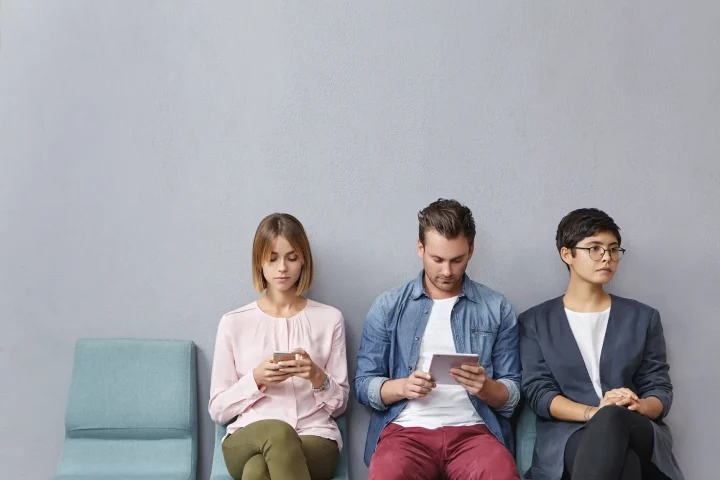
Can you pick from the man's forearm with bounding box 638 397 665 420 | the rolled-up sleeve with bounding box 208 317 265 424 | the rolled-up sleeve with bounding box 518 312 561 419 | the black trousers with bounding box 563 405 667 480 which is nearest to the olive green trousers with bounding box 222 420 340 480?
the rolled-up sleeve with bounding box 208 317 265 424

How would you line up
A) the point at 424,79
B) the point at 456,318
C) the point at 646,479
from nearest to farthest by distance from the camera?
1. the point at 646,479
2. the point at 456,318
3. the point at 424,79

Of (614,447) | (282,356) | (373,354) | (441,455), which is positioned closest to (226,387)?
(282,356)

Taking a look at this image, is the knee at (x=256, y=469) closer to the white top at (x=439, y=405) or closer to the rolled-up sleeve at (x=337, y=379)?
the rolled-up sleeve at (x=337, y=379)

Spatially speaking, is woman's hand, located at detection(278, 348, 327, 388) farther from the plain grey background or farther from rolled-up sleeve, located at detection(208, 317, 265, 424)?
the plain grey background

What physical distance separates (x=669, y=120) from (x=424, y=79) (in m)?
0.97

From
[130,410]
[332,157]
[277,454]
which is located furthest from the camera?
[332,157]

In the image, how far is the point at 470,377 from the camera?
267cm

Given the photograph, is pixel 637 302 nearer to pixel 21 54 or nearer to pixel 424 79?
pixel 424 79

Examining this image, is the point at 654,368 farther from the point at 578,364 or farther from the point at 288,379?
the point at 288,379

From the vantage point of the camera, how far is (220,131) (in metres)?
3.15

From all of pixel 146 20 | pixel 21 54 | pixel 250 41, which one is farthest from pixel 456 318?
pixel 21 54

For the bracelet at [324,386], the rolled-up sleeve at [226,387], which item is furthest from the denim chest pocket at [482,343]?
the rolled-up sleeve at [226,387]

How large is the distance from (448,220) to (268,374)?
2.67 feet

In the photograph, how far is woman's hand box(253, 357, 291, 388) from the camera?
275 cm
